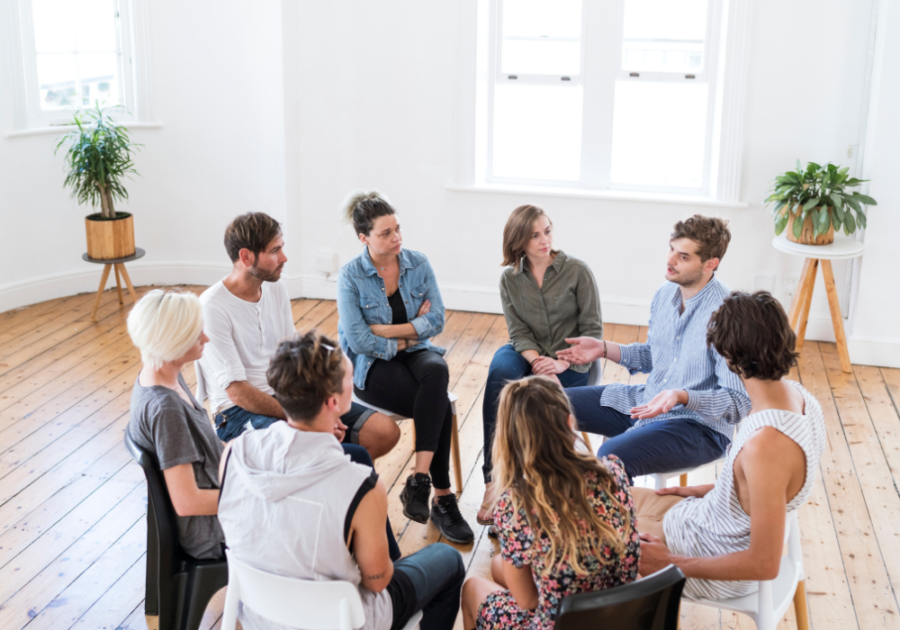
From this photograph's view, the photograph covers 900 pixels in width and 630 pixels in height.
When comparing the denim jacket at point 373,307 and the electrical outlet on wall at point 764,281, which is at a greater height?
the denim jacket at point 373,307

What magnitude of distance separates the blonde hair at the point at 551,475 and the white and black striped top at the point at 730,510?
33 cm

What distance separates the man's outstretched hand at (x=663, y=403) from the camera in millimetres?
2469

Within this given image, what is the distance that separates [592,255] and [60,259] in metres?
3.50

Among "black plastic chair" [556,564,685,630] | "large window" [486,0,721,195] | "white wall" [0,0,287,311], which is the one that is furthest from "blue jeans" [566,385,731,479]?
"white wall" [0,0,287,311]

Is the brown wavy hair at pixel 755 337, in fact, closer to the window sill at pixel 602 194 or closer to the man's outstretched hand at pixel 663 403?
the man's outstretched hand at pixel 663 403

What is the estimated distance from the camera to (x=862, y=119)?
4555 mm

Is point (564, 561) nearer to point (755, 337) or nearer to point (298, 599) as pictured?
point (298, 599)

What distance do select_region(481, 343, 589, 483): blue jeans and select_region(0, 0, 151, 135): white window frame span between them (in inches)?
144

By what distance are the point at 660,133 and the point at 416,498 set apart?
3.10m

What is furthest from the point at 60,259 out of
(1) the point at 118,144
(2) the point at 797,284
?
(2) the point at 797,284

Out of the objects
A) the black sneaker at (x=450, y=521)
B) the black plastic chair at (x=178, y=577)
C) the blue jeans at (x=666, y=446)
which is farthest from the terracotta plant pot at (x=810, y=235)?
the black plastic chair at (x=178, y=577)

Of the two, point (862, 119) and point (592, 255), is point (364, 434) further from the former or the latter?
point (862, 119)

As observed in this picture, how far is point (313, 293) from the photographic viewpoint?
568cm

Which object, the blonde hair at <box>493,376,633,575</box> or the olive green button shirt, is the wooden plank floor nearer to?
the olive green button shirt
